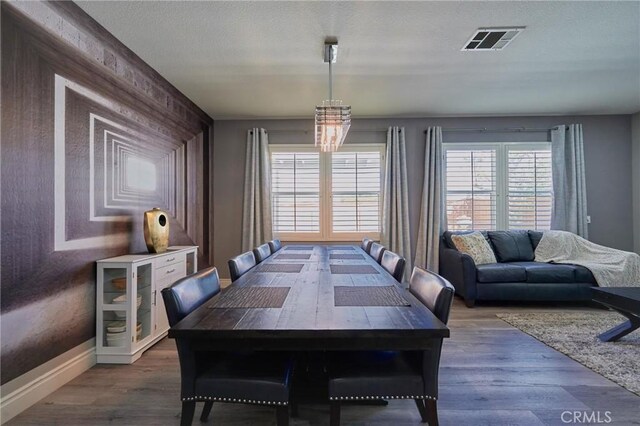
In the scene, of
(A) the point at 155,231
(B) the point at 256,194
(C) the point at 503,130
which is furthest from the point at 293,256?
(C) the point at 503,130

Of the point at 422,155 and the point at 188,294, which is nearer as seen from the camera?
the point at 188,294

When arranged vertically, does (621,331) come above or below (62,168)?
below

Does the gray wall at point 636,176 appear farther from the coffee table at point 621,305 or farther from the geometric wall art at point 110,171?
the geometric wall art at point 110,171

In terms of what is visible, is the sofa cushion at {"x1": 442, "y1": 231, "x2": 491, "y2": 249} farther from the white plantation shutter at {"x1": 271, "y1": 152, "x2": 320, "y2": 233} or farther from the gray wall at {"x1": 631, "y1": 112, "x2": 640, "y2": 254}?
the gray wall at {"x1": 631, "y1": 112, "x2": 640, "y2": 254}

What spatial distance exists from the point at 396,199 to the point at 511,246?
5.42 feet

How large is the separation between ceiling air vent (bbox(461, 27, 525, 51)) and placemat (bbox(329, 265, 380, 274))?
205 cm

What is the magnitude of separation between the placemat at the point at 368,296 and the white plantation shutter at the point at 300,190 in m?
3.01

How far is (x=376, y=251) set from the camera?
2.76 meters

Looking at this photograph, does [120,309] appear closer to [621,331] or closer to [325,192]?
[325,192]

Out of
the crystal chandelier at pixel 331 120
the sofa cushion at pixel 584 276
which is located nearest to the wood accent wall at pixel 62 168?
the crystal chandelier at pixel 331 120

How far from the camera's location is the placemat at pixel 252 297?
136 cm

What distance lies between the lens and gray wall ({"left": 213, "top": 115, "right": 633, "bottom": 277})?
4441 millimetres

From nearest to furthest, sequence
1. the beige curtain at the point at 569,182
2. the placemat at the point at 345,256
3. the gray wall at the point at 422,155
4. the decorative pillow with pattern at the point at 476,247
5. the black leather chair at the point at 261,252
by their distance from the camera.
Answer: the black leather chair at the point at 261,252, the placemat at the point at 345,256, the decorative pillow with pattern at the point at 476,247, the beige curtain at the point at 569,182, the gray wall at the point at 422,155
